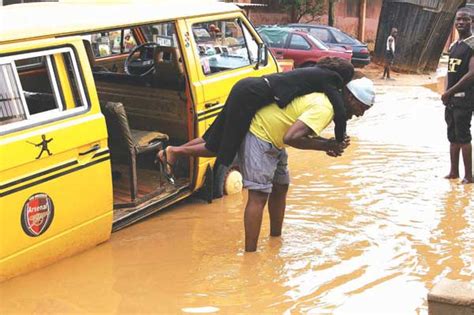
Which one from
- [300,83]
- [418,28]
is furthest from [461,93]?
[418,28]

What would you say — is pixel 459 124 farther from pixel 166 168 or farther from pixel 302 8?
pixel 302 8

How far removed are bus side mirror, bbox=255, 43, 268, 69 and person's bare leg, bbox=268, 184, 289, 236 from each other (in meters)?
2.00

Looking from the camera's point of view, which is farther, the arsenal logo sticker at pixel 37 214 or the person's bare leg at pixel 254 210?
the person's bare leg at pixel 254 210

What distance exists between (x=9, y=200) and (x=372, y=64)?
21.3m

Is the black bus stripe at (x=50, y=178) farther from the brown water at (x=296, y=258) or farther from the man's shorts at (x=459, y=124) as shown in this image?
the man's shorts at (x=459, y=124)

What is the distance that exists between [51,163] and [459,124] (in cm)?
465

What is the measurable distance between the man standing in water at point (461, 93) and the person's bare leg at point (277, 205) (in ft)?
9.02

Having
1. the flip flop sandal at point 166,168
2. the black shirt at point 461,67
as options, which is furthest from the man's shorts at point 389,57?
the flip flop sandal at point 166,168

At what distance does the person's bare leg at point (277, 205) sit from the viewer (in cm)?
537

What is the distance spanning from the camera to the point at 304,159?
8.45 meters

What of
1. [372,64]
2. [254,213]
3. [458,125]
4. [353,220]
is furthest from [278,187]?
[372,64]

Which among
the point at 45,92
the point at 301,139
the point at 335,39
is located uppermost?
the point at 45,92

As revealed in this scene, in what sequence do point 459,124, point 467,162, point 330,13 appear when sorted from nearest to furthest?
1. point 459,124
2. point 467,162
3. point 330,13

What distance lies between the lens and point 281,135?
192 inches
